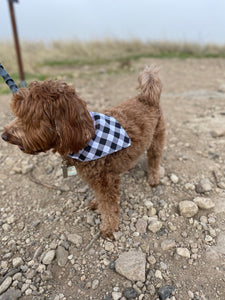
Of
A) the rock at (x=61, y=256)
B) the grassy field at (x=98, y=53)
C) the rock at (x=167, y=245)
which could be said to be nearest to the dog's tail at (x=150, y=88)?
the rock at (x=167, y=245)

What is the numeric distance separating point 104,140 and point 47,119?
2.31 ft

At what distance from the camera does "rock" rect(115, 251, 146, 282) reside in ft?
7.96

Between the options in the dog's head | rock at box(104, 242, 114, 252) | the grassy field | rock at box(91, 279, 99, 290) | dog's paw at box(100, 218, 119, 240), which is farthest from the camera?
the grassy field

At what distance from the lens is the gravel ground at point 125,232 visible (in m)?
2.40

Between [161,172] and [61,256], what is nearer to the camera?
[61,256]

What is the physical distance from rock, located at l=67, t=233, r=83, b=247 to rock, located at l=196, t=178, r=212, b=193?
1.83m

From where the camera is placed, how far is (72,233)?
292cm

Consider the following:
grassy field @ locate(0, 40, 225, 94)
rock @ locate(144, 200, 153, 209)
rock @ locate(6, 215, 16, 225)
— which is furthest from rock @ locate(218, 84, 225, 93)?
rock @ locate(6, 215, 16, 225)

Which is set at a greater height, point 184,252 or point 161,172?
point 161,172

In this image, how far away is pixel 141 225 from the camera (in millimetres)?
2980

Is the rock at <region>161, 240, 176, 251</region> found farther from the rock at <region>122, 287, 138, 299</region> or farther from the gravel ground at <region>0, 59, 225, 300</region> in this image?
the rock at <region>122, 287, 138, 299</region>

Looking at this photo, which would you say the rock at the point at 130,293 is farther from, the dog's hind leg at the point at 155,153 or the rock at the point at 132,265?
the dog's hind leg at the point at 155,153

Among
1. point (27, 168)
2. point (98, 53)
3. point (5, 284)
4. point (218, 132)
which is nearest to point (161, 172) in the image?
point (218, 132)

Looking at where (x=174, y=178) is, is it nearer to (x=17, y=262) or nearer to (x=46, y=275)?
(x=46, y=275)
